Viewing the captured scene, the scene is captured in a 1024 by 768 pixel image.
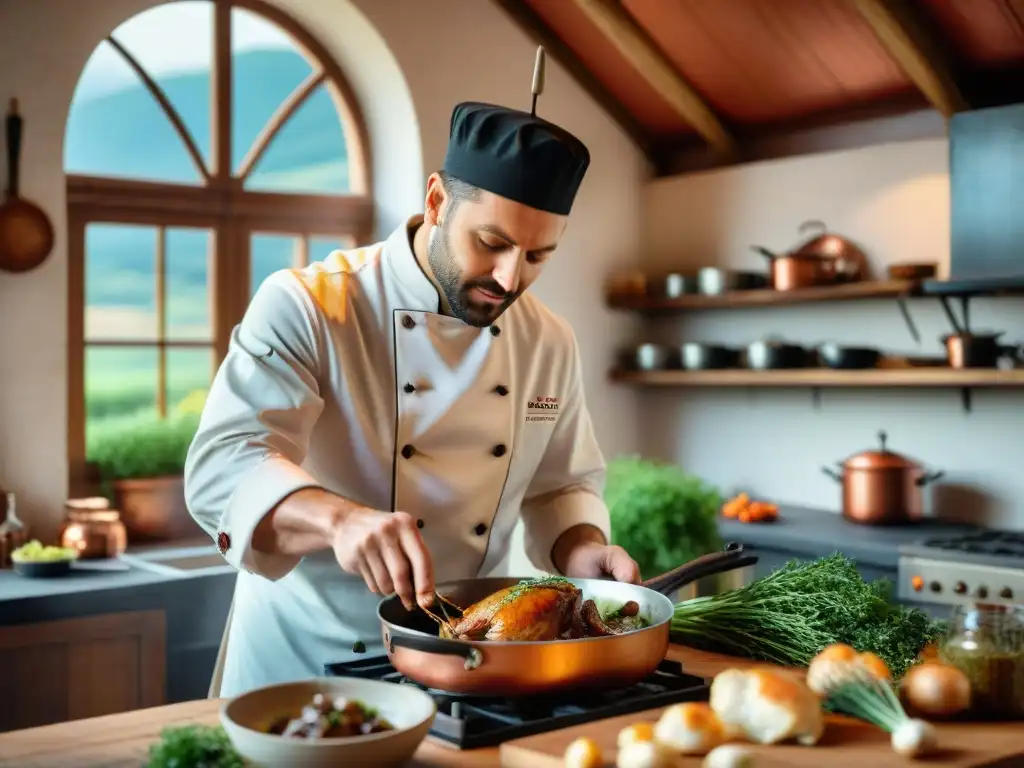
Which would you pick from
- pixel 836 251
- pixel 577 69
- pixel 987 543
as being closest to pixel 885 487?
pixel 987 543

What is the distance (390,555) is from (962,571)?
2.90 m

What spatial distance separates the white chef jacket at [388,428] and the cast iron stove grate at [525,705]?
0.43 m

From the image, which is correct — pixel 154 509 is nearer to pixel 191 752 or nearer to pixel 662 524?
pixel 662 524

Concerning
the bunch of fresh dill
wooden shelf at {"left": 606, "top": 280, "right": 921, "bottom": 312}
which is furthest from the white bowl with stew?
wooden shelf at {"left": 606, "top": 280, "right": 921, "bottom": 312}

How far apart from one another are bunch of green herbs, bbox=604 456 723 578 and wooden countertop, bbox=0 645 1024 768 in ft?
7.98

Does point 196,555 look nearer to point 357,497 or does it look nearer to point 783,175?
point 357,497

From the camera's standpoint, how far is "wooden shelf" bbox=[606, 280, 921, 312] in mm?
4461

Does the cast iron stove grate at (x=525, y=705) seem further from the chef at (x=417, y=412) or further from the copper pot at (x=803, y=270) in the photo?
the copper pot at (x=803, y=270)

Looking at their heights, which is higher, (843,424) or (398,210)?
(398,210)

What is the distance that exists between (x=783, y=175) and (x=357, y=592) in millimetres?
3694

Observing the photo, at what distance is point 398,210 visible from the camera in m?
4.90

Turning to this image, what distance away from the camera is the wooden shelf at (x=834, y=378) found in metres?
4.16

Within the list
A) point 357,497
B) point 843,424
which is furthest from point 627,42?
point 357,497

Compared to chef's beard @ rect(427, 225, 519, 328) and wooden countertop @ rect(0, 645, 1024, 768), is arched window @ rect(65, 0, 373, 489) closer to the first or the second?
chef's beard @ rect(427, 225, 519, 328)
